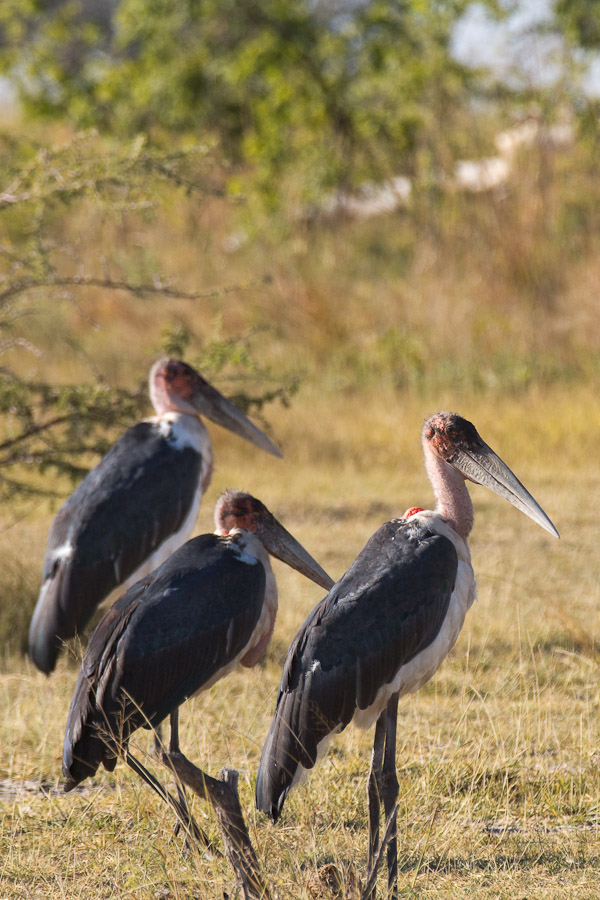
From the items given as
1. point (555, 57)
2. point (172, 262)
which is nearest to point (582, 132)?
point (555, 57)

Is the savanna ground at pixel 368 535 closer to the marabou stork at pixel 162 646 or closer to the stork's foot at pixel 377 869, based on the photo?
the stork's foot at pixel 377 869

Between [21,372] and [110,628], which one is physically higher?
[21,372]

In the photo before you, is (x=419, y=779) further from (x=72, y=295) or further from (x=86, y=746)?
(x=72, y=295)

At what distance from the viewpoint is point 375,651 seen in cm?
308

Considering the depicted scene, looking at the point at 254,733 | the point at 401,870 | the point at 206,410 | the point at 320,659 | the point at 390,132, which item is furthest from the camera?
the point at 390,132

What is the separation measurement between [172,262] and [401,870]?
411 inches

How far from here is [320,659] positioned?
3.05 meters

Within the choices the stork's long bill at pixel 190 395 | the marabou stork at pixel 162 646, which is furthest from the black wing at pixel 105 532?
the marabou stork at pixel 162 646

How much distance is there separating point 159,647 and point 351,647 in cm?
56

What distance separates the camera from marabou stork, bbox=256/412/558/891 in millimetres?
3035

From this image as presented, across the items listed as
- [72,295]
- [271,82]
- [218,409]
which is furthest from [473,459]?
[271,82]

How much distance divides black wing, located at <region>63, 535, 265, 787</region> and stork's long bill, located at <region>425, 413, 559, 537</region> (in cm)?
66

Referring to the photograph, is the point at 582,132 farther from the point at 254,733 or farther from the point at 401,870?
the point at 401,870

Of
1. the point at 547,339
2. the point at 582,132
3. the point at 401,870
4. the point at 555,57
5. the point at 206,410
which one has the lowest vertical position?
the point at 401,870
